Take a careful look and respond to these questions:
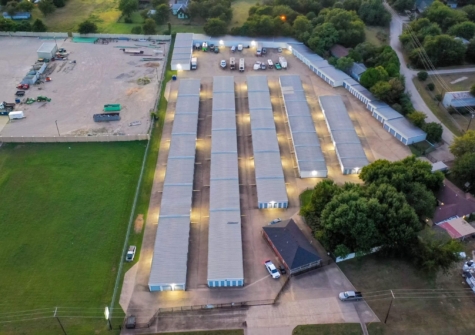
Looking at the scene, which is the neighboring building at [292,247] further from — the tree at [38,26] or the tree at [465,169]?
the tree at [38,26]

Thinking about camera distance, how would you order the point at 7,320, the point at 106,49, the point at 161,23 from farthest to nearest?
the point at 161,23, the point at 106,49, the point at 7,320

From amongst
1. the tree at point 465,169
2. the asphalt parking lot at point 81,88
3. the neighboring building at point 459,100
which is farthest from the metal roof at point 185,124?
the neighboring building at point 459,100

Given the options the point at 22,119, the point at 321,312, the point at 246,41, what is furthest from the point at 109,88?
the point at 321,312

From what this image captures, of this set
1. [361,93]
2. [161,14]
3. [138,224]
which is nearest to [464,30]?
[361,93]

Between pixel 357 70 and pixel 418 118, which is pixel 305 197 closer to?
pixel 418 118

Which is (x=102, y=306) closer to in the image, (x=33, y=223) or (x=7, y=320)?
(x=7, y=320)

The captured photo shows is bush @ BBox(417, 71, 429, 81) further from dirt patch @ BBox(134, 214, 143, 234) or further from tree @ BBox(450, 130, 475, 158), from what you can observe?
dirt patch @ BBox(134, 214, 143, 234)
